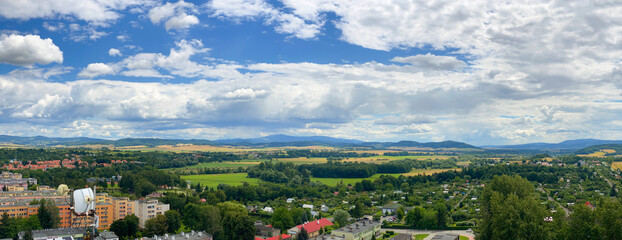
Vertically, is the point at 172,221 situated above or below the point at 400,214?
above

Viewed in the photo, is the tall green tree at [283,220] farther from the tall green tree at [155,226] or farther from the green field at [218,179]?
the green field at [218,179]

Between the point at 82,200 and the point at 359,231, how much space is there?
3671 cm

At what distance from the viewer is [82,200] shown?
1380 centimetres

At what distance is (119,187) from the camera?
78.9 metres

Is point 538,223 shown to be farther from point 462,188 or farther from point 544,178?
point 544,178

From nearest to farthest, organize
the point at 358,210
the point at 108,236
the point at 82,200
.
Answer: the point at 82,200
the point at 108,236
the point at 358,210

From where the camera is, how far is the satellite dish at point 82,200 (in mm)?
13695

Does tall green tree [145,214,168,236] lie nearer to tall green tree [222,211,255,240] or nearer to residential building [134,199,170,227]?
residential building [134,199,170,227]

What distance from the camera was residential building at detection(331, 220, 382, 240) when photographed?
4609 cm

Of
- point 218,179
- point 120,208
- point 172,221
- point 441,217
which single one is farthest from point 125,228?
point 218,179

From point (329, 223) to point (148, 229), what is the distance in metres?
21.8

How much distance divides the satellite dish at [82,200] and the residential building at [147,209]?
1701 inches

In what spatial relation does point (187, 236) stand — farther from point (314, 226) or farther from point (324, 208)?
point (324, 208)

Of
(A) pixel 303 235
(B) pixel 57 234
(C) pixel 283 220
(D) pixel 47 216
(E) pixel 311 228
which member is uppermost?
(D) pixel 47 216
